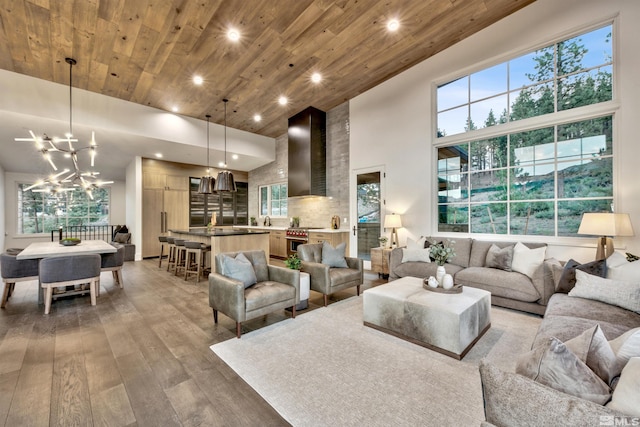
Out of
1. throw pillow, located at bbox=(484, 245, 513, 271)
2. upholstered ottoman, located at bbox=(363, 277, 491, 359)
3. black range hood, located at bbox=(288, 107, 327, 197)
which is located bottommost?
upholstered ottoman, located at bbox=(363, 277, 491, 359)

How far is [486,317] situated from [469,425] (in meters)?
1.58

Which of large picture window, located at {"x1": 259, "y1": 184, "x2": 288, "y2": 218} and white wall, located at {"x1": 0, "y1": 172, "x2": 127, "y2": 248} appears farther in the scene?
large picture window, located at {"x1": 259, "y1": 184, "x2": 288, "y2": 218}

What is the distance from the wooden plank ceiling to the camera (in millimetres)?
3314

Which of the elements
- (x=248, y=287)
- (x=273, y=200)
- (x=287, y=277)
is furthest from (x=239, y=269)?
(x=273, y=200)

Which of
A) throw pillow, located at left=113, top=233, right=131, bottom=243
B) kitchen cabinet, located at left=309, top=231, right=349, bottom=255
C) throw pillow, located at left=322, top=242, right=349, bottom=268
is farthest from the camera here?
throw pillow, located at left=113, top=233, right=131, bottom=243

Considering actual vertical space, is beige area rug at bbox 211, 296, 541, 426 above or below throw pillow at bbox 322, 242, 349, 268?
below

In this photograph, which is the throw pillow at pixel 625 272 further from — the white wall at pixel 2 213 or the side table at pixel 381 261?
the white wall at pixel 2 213

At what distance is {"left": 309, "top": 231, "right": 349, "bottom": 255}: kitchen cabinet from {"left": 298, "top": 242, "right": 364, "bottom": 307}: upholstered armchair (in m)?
2.12

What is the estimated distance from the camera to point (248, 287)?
3141 millimetres

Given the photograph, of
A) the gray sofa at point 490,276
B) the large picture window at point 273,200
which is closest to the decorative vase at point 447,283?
the gray sofa at point 490,276

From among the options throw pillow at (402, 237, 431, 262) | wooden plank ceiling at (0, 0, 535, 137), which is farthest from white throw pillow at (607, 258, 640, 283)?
wooden plank ceiling at (0, 0, 535, 137)

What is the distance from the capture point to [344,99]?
6516mm

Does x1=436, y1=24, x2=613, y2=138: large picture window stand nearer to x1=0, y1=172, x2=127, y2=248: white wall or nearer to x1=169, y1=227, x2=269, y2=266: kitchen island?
x1=169, y1=227, x2=269, y2=266: kitchen island

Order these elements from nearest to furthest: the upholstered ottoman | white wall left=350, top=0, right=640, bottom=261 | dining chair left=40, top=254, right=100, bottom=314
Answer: the upholstered ottoman < white wall left=350, top=0, right=640, bottom=261 < dining chair left=40, top=254, right=100, bottom=314
